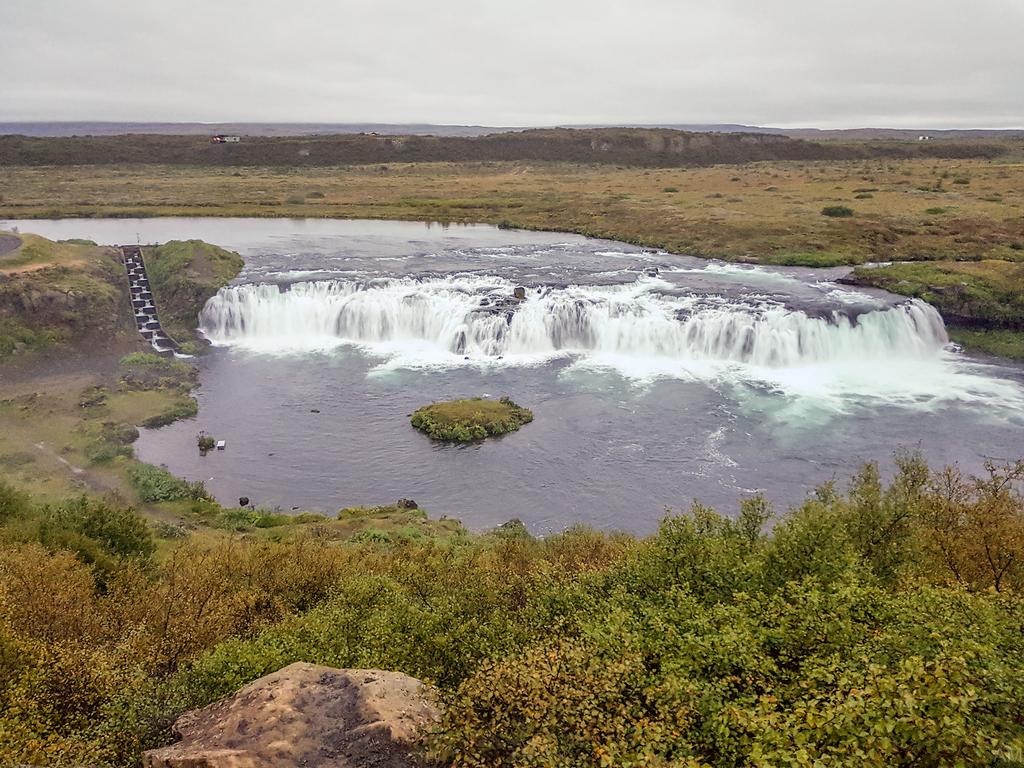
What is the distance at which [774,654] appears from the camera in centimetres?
1090

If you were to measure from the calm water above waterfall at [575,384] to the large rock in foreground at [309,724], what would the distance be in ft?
62.0

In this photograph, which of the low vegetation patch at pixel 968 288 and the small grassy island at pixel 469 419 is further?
the low vegetation patch at pixel 968 288

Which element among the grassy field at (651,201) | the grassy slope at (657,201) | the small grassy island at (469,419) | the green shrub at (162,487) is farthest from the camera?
the grassy field at (651,201)

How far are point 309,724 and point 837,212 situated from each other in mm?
81702

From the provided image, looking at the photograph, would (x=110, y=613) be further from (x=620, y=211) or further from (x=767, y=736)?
(x=620, y=211)

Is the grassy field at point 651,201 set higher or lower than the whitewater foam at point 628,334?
higher

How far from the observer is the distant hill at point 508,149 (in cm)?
15438

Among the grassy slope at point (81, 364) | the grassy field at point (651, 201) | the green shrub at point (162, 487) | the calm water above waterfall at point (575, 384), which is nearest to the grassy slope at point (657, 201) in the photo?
the grassy field at point (651, 201)

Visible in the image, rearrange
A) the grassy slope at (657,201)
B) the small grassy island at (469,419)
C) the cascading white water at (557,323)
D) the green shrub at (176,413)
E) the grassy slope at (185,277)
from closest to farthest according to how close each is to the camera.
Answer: the small grassy island at (469,419)
the green shrub at (176,413)
the cascading white water at (557,323)
the grassy slope at (185,277)
the grassy slope at (657,201)

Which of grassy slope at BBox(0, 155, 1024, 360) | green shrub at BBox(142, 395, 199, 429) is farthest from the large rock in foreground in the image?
grassy slope at BBox(0, 155, 1024, 360)

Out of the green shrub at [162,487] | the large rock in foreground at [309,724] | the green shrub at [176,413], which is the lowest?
the green shrub at [162,487]

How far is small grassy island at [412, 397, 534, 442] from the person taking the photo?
3653cm

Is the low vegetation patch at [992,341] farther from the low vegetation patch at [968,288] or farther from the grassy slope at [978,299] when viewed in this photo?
the low vegetation patch at [968,288]

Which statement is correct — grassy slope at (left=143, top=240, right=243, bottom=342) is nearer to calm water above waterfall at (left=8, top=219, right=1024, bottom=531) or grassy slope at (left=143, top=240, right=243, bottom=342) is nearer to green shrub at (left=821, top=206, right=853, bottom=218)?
calm water above waterfall at (left=8, top=219, right=1024, bottom=531)
